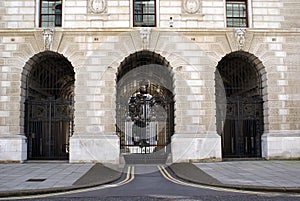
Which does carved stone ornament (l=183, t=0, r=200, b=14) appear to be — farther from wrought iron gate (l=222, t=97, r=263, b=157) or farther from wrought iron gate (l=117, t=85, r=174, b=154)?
wrought iron gate (l=222, t=97, r=263, b=157)

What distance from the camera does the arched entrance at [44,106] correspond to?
17516 mm

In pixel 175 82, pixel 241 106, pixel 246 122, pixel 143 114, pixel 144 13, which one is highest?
pixel 144 13

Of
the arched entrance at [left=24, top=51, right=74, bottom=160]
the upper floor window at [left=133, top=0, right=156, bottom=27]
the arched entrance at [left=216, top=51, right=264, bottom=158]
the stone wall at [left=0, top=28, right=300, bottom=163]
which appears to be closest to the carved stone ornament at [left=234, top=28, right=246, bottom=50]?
the stone wall at [left=0, top=28, right=300, bottom=163]

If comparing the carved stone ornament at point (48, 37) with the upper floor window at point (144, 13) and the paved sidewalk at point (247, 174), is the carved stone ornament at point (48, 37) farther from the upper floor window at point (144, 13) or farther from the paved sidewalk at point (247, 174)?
the paved sidewalk at point (247, 174)

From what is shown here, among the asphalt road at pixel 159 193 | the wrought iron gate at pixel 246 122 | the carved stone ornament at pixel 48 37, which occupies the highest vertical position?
the carved stone ornament at pixel 48 37

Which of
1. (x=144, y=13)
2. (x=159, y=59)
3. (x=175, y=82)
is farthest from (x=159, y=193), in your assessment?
(x=144, y=13)

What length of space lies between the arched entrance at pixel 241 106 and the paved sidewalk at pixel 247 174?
2628 millimetres

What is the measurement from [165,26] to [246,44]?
13.9 ft

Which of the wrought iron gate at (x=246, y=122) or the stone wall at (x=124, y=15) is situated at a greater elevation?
the stone wall at (x=124, y=15)

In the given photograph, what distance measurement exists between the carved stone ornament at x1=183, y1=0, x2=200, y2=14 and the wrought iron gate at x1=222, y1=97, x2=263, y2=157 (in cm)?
502

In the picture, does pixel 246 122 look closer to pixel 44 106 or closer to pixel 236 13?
pixel 236 13

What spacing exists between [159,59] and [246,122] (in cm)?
634

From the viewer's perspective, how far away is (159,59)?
17.9 m

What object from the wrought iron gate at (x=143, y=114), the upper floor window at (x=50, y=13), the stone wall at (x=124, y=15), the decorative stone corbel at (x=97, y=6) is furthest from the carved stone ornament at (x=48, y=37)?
the wrought iron gate at (x=143, y=114)
